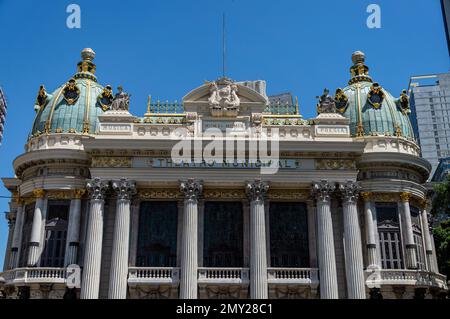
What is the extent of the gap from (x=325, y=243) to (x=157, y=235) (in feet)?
37.4

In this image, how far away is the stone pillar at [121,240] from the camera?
34.3 metres

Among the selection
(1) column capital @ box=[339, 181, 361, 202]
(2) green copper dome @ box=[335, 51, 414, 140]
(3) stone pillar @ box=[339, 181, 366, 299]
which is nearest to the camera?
(3) stone pillar @ box=[339, 181, 366, 299]

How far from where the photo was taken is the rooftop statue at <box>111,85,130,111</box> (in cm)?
3966

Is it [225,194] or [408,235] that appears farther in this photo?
[408,235]

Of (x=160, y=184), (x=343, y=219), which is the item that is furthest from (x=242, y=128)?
(x=343, y=219)

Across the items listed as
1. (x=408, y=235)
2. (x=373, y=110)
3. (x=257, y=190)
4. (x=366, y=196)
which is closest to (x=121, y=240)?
(x=257, y=190)

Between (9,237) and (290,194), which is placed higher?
(290,194)

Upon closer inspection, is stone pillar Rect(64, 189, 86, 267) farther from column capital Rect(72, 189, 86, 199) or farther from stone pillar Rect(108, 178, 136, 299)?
stone pillar Rect(108, 178, 136, 299)

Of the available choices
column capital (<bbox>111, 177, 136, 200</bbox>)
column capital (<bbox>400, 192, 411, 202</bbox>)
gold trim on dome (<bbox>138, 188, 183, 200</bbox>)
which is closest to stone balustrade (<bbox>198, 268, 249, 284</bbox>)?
gold trim on dome (<bbox>138, 188, 183, 200</bbox>)

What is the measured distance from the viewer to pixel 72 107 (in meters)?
42.6

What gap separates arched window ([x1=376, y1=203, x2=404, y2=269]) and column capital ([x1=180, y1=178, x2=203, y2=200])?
43.5ft

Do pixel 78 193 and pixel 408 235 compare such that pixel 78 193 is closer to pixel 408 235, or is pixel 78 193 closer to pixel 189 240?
pixel 189 240
